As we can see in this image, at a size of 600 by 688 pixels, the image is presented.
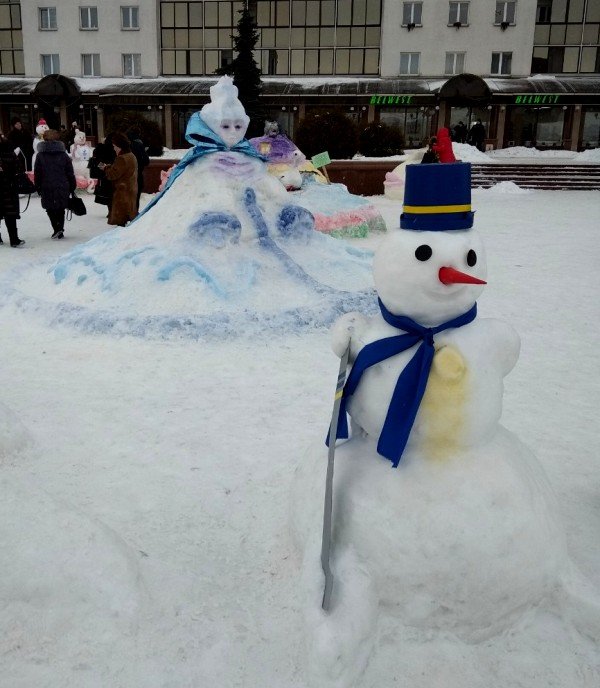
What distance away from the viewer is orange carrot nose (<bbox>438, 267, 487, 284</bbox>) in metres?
2.13

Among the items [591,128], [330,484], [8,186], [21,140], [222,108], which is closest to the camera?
[330,484]

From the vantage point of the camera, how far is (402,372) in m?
2.22

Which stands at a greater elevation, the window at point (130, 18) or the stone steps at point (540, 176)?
the window at point (130, 18)

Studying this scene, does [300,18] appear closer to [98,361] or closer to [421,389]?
[98,361]

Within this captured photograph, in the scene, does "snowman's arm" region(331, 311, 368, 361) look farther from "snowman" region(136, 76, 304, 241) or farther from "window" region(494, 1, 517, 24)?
"window" region(494, 1, 517, 24)

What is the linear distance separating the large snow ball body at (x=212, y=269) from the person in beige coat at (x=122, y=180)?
128 inches

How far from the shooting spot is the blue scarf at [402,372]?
2.19m

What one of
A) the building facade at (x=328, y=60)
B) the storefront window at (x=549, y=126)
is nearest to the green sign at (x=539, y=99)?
the building facade at (x=328, y=60)

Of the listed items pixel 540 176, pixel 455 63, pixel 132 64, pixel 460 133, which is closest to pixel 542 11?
pixel 455 63

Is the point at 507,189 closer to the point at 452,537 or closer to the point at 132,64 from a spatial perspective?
the point at 452,537

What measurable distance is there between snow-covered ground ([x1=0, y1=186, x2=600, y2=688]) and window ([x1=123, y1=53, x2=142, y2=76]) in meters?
30.6

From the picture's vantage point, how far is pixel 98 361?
5.00m

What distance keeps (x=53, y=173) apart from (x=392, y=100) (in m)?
24.0

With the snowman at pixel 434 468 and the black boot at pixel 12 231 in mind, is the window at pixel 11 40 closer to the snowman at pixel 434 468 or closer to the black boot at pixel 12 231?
the black boot at pixel 12 231
